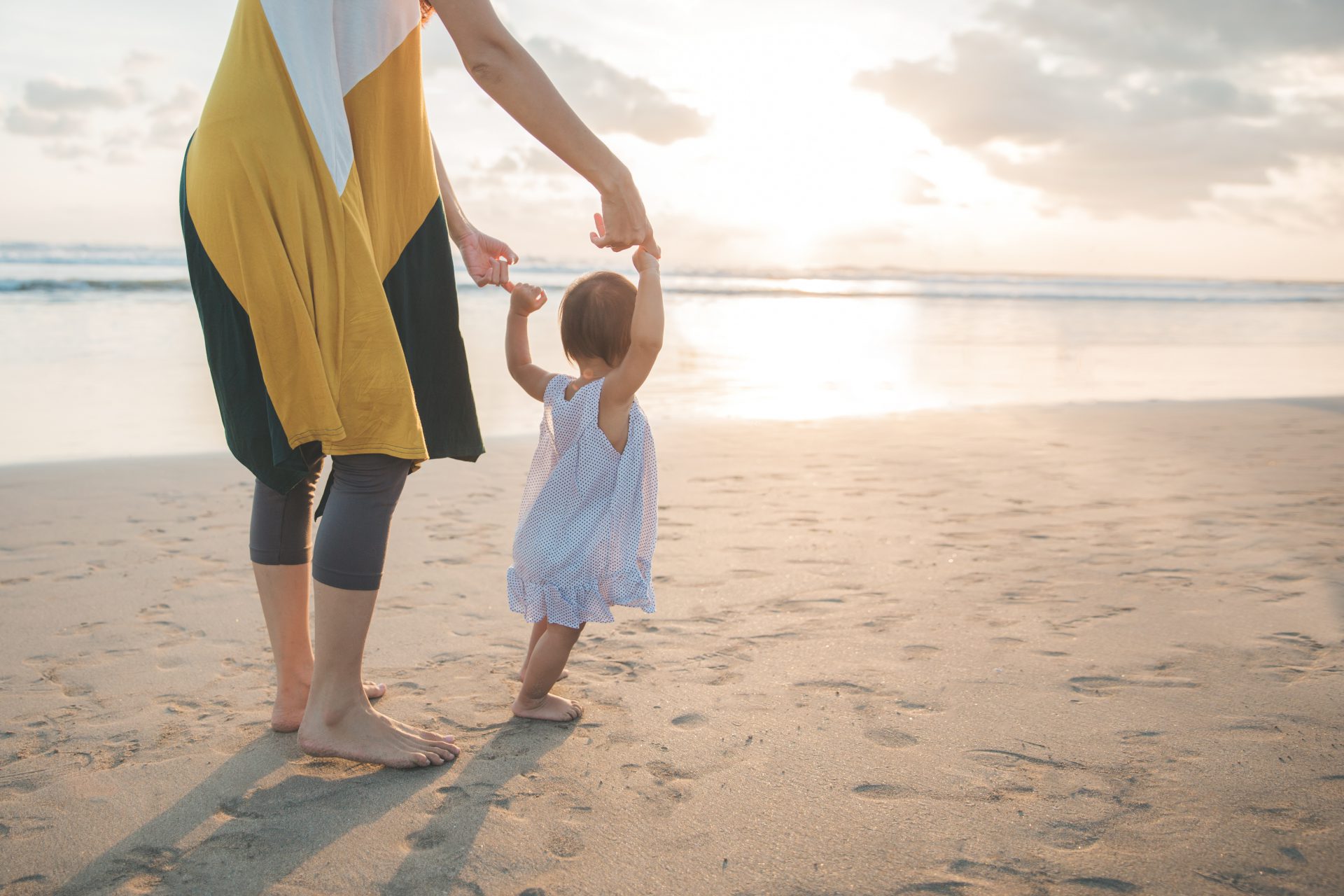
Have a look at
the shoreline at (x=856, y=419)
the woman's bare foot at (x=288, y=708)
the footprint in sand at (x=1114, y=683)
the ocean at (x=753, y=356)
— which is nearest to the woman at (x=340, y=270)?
the woman's bare foot at (x=288, y=708)

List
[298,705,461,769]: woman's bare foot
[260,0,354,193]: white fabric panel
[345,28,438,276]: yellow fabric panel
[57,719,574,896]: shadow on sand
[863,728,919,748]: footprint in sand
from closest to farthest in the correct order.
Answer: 1. [57,719,574,896]: shadow on sand
2. [260,0,354,193]: white fabric panel
3. [345,28,438,276]: yellow fabric panel
4. [298,705,461,769]: woman's bare foot
5. [863,728,919,748]: footprint in sand

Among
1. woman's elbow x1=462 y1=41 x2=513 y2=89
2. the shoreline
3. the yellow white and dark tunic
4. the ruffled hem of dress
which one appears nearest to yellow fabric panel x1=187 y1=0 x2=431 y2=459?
the yellow white and dark tunic

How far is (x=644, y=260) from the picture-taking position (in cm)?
227

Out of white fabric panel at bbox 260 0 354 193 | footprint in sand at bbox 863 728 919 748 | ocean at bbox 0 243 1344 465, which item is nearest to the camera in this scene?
white fabric panel at bbox 260 0 354 193

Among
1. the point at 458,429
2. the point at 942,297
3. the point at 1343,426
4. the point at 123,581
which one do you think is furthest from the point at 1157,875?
the point at 942,297

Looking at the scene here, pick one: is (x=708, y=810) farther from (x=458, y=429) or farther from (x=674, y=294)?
(x=674, y=294)

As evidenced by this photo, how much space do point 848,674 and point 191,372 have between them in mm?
8226

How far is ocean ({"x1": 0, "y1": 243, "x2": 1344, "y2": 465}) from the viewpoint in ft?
24.3

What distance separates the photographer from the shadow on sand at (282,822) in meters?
1.70

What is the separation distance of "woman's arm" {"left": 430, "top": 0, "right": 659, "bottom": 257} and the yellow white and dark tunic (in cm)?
19

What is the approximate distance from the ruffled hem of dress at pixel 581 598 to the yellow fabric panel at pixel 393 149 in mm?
831

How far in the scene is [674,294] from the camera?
24906mm

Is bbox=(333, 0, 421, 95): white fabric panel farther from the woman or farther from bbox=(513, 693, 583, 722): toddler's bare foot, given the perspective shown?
bbox=(513, 693, 583, 722): toddler's bare foot

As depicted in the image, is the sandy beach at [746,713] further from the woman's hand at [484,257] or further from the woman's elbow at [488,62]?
the woman's elbow at [488,62]
